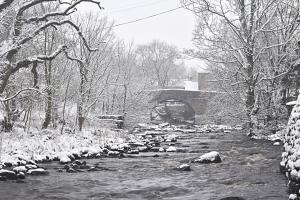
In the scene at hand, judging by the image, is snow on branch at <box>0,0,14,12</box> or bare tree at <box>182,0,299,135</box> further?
bare tree at <box>182,0,299,135</box>

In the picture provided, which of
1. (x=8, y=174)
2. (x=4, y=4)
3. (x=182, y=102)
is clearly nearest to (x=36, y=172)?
(x=8, y=174)

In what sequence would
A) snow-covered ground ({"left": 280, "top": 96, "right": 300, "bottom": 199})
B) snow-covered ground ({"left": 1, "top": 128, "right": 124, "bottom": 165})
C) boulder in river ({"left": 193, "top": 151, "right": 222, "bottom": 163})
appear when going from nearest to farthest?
1. snow-covered ground ({"left": 280, "top": 96, "right": 300, "bottom": 199})
2. snow-covered ground ({"left": 1, "top": 128, "right": 124, "bottom": 165})
3. boulder in river ({"left": 193, "top": 151, "right": 222, "bottom": 163})

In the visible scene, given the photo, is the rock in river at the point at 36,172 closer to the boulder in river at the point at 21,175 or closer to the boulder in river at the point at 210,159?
the boulder in river at the point at 21,175

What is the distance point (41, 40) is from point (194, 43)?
10240 mm

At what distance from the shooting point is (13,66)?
19.2 m

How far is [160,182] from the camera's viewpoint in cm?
1295

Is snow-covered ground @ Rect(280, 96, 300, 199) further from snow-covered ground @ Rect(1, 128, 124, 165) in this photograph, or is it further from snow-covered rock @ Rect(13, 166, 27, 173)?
snow-covered ground @ Rect(1, 128, 124, 165)

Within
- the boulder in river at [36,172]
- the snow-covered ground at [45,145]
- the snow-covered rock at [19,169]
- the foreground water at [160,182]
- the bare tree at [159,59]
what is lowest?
the foreground water at [160,182]

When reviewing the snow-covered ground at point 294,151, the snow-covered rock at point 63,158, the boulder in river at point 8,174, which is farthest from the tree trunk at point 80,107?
the snow-covered ground at point 294,151

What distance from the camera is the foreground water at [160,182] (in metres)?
11.0

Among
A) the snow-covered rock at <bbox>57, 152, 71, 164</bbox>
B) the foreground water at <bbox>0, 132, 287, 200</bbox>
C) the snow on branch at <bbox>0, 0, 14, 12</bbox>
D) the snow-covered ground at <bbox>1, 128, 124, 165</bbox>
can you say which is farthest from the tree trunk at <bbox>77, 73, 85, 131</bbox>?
the snow on branch at <bbox>0, 0, 14, 12</bbox>

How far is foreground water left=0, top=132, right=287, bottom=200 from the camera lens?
11.0m

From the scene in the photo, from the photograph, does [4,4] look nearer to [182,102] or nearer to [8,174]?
[8,174]

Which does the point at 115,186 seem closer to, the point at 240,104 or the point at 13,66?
the point at 13,66
